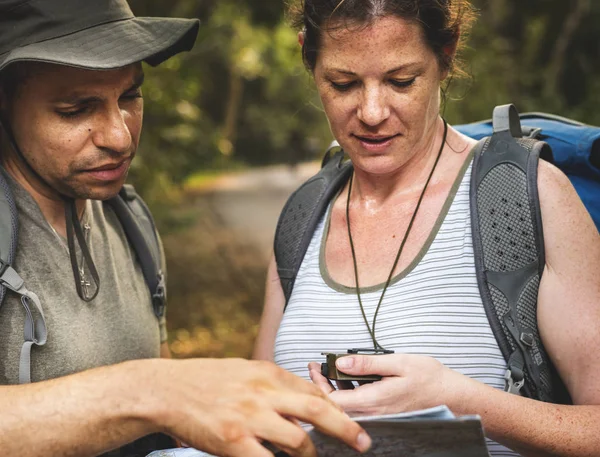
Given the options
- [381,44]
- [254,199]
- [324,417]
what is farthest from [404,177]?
[254,199]

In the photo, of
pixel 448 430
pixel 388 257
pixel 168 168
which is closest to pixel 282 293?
pixel 388 257

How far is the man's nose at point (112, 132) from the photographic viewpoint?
237 cm

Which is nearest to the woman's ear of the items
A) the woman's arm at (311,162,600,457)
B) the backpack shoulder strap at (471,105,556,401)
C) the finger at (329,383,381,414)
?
the backpack shoulder strap at (471,105,556,401)

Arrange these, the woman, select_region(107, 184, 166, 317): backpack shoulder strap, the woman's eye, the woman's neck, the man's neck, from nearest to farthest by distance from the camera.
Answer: the woman, the woman's eye, the man's neck, the woman's neck, select_region(107, 184, 166, 317): backpack shoulder strap

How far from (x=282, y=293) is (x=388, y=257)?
0.48 meters

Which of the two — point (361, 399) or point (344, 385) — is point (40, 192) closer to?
point (344, 385)

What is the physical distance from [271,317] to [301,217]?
1.29ft

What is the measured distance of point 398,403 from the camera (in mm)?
1802

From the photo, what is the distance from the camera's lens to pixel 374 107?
2.30 m

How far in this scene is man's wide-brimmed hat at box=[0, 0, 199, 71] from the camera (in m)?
2.21

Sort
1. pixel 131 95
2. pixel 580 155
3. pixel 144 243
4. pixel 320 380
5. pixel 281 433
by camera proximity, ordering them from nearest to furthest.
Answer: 1. pixel 281 433
2. pixel 320 380
3. pixel 580 155
4. pixel 131 95
5. pixel 144 243

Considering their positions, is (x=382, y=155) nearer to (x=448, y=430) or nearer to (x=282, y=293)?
(x=282, y=293)

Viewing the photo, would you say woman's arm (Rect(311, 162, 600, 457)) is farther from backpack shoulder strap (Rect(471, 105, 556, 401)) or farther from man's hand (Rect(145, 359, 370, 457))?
man's hand (Rect(145, 359, 370, 457))

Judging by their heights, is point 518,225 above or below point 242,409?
above
